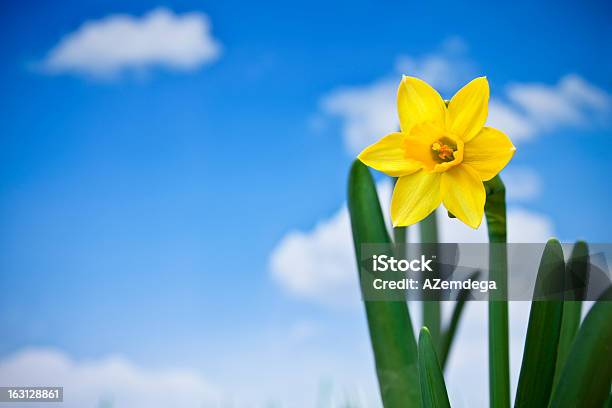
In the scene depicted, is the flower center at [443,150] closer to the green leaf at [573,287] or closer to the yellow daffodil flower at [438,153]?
the yellow daffodil flower at [438,153]

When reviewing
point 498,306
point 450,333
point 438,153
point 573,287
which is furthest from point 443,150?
point 450,333

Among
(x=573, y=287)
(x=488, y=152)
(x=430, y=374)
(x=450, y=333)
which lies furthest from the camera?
(x=450, y=333)

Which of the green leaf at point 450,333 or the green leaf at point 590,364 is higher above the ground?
the green leaf at point 450,333

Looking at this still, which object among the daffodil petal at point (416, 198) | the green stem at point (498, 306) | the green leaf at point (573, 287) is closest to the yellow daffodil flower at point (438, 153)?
the daffodil petal at point (416, 198)

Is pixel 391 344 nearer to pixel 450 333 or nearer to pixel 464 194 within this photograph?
pixel 450 333

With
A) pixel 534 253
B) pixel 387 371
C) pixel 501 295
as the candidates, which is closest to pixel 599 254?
pixel 534 253

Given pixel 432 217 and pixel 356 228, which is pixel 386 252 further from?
pixel 432 217

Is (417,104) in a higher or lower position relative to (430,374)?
higher
